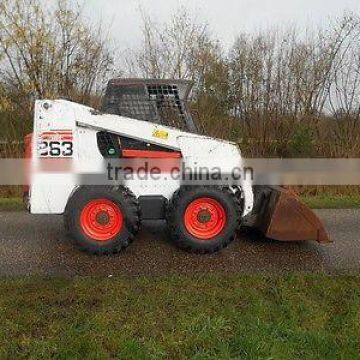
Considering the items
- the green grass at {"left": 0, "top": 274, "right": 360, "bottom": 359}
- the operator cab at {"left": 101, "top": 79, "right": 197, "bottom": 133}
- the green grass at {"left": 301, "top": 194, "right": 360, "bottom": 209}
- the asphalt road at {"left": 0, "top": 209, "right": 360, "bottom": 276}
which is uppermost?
the operator cab at {"left": 101, "top": 79, "right": 197, "bottom": 133}

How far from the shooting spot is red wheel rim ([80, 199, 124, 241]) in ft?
17.4

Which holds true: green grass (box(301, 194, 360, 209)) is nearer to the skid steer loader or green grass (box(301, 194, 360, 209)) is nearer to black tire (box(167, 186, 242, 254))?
the skid steer loader

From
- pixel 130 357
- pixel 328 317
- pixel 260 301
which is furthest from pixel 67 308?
pixel 328 317

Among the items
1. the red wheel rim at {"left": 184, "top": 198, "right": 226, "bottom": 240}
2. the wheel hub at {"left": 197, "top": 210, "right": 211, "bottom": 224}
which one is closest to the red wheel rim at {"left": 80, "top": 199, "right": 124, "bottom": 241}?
the red wheel rim at {"left": 184, "top": 198, "right": 226, "bottom": 240}

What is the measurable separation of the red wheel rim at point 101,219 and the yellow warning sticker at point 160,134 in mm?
1032

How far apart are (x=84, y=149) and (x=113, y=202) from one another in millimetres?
780

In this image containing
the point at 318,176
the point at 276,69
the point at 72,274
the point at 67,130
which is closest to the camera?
the point at 72,274

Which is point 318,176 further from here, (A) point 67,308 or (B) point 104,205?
(A) point 67,308

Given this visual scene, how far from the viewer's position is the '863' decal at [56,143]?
5.26 m

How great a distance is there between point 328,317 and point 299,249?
204 centimetres

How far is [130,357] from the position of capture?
2963 mm

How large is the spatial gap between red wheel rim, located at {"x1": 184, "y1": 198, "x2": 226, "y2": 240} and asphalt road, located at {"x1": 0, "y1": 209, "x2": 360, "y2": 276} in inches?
11.6

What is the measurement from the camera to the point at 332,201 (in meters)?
9.40

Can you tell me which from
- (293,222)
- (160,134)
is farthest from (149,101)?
(293,222)
